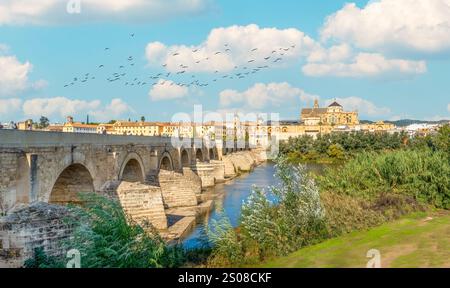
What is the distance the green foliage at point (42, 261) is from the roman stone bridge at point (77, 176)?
0.13m

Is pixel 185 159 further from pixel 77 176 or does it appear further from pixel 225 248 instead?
pixel 225 248

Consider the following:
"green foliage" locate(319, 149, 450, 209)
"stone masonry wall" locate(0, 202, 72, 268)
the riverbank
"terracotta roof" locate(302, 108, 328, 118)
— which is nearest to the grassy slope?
"green foliage" locate(319, 149, 450, 209)

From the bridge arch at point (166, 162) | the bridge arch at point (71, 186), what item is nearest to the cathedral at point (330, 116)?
the bridge arch at point (166, 162)

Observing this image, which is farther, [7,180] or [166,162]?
[166,162]

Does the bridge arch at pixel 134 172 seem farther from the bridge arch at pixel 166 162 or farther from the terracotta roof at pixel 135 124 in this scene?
the terracotta roof at pixel 135 124

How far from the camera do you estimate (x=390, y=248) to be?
33.4 feet

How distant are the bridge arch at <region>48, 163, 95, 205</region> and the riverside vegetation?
591 centimetres

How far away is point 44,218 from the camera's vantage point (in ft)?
34.8

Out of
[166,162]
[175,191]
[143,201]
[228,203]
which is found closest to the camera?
[143,201]

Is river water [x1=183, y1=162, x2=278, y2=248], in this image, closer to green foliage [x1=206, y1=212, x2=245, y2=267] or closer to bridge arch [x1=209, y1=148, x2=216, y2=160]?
green foliage [x1=206, y1=212, x2=245, y2=267]

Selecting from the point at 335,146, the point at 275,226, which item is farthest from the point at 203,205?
the point at 335,146

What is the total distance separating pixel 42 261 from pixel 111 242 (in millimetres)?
1302
